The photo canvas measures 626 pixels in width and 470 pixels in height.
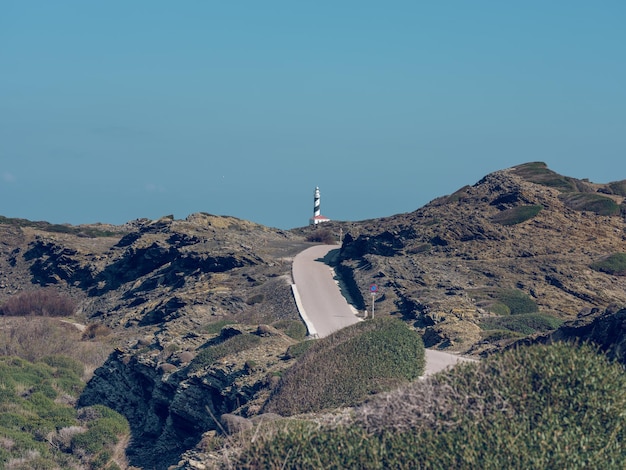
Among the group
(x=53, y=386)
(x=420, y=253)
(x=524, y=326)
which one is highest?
(x=420, y=253)

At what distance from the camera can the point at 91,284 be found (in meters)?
64.9

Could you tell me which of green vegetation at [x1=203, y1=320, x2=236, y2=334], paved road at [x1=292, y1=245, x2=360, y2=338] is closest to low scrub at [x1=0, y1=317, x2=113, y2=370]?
green vegetation at [x1=203, y1=320, x2=236, y2=334]

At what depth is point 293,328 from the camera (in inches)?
1510

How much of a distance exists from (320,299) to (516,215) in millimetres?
19039

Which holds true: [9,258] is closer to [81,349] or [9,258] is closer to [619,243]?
[81,349]

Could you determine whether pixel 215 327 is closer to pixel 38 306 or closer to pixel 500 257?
pixel 38 306

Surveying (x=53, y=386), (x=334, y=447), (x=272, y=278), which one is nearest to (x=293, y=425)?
(x=334, y=447)

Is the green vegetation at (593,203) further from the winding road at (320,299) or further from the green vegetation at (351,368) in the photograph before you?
the green vegetation at (351,368)

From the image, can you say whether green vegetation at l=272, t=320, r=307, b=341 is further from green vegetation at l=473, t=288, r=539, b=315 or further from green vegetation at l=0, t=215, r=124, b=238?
green vegetation at l=0, t=215, r=124, b=238

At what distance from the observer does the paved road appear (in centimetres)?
4091

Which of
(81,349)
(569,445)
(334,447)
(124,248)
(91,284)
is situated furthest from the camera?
(124,248)

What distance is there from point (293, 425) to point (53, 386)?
23615 mm

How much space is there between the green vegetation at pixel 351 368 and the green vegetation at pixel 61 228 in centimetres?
5867

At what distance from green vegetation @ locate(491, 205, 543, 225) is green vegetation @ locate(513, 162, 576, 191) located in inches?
304
